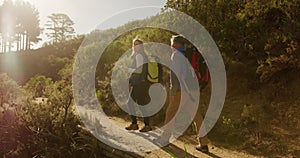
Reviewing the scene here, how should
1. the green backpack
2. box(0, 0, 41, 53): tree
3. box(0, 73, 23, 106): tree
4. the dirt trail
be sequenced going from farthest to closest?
box(0, 0, 41, 53): tree, box(0, 73, 23, 106): tree, the green backpack, the dirt trail

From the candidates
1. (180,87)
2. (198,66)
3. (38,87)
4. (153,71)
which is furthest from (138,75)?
(38,87)

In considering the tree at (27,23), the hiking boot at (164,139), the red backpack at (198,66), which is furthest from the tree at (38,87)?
the tree at (27,23)

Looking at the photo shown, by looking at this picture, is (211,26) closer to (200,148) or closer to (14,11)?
(200,148)

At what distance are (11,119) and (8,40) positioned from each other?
4232 centimetres

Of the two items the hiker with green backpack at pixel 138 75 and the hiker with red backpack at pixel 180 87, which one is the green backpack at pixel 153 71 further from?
the hiker with red backpack at pixel 180 87

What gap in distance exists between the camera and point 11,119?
6398mm

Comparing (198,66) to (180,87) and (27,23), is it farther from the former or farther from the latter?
(27,23)

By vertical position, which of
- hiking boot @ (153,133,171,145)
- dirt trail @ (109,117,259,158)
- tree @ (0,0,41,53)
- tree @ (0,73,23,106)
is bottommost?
dirt trail @ (109,117,259,158)

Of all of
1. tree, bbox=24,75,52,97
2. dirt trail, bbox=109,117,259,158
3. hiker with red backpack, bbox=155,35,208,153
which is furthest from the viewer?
tree, bbox=24,75,52,97

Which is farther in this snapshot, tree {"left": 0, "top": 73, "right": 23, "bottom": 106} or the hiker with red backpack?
tree {"left": 0, "top": 73, "right": 23, "bottom": 106}

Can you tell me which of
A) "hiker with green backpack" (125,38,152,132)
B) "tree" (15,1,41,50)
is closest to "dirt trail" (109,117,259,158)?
"hiker with green backpack" (125,38,152,132)

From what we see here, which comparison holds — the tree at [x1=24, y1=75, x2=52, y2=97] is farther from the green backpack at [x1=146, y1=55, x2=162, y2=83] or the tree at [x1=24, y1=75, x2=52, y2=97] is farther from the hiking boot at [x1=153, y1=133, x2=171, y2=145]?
the hiking boot at [x1=153, y1=133, x2=171, y2=145]

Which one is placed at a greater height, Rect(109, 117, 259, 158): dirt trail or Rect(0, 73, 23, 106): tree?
Rect(0, 73, 23, 106): tree

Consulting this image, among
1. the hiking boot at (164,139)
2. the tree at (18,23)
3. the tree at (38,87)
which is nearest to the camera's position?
the hiking boot at (164,139)
